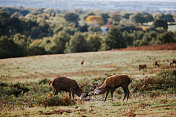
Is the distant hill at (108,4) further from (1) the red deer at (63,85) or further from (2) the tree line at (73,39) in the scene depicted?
(1) the red deer at (63,85)

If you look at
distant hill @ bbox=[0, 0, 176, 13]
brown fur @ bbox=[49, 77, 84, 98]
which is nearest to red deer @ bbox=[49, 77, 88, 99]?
brown fur @ bbox=[49, 77, 84, 98]

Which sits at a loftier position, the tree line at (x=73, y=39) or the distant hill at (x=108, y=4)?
the distant hill at (x=108, y=4)

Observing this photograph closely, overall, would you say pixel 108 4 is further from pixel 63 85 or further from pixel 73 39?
pixel 63 85

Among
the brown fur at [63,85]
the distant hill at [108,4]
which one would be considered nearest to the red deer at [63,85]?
the brown fur at [63,85]

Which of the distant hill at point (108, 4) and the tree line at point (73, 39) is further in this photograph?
the tree line at point (73, 39)

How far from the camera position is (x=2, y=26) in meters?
97.6

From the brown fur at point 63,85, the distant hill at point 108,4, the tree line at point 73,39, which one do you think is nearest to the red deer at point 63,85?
the brown fur at point 63,85

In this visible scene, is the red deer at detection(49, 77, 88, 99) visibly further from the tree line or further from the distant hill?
the tree line

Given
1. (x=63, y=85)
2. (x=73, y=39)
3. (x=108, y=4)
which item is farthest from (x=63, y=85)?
(x=108, y=4)

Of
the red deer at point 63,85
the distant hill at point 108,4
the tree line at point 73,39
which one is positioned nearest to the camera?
the red deer at point 63,85

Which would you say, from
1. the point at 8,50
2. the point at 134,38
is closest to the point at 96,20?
the point at 134,38

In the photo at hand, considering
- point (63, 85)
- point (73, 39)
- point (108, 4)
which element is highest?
point (108, 4)

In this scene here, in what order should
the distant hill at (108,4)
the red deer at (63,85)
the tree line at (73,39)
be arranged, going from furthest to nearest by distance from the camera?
A: 1. the tree line at (73,39)
2. the distant hill at (108,4)
3. the red deer at (63,85)

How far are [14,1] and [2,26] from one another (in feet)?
69.5
